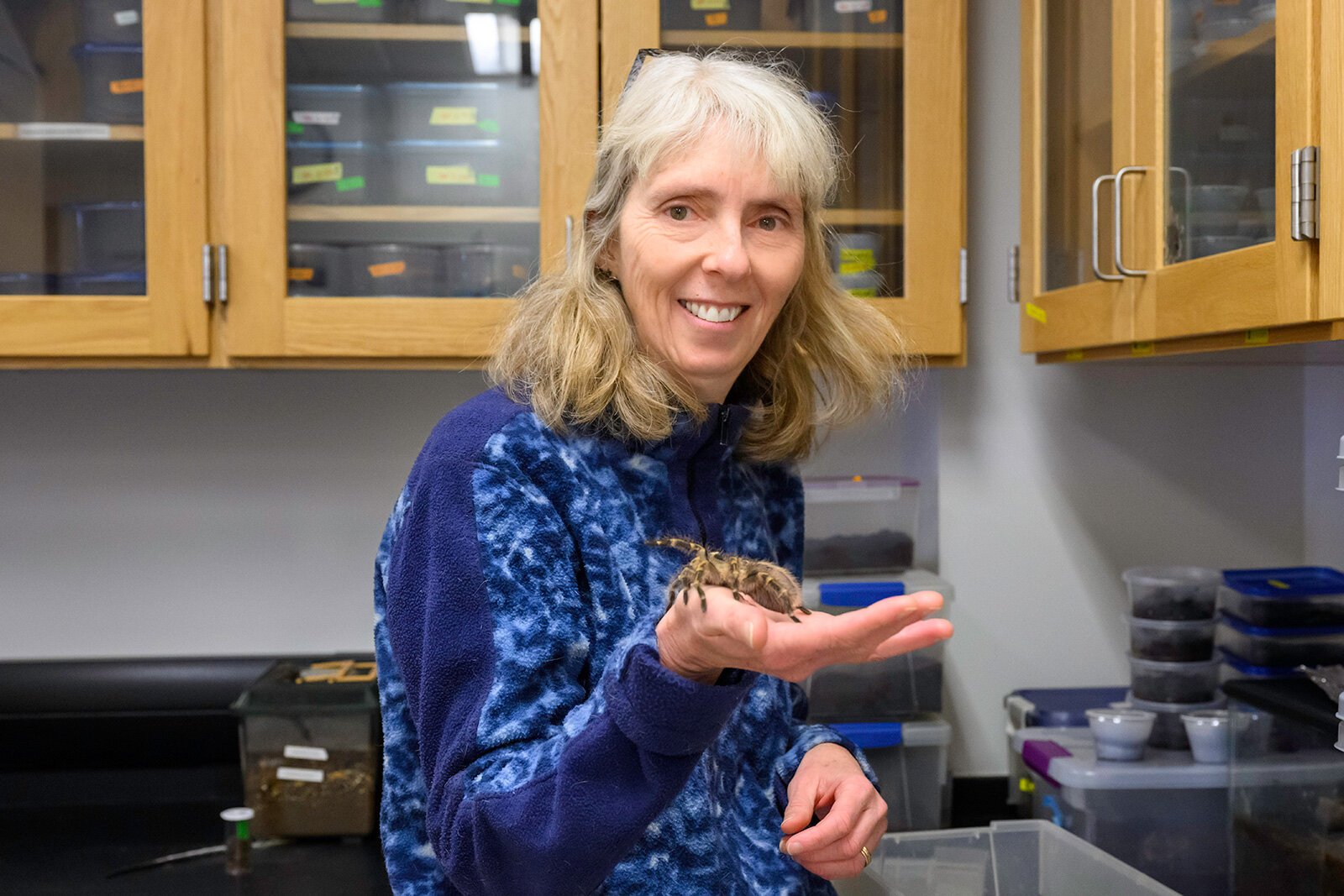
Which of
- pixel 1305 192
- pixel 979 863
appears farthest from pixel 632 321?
pixel 979 863

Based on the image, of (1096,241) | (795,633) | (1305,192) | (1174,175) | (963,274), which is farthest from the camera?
(963,274)

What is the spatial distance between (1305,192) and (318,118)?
138 cm

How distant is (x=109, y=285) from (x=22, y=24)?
438mm

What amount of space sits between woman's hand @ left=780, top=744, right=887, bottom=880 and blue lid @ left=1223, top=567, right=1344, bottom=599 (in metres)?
0.85

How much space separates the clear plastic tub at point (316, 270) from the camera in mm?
1775

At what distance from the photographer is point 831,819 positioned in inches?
37.0

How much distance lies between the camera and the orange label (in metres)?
1.80

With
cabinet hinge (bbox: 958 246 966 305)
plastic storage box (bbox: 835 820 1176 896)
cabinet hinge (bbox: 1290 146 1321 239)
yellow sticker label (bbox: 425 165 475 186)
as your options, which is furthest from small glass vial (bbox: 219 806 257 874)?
cabinet hinge (bbox: 1290 146 1321 239)

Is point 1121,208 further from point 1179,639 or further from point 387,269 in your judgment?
point 387,269

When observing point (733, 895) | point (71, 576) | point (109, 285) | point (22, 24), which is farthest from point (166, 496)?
point (733, 895)

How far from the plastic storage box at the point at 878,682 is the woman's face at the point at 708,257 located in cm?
94

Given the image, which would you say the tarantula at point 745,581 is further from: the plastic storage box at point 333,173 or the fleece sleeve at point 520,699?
the plastic storage box at point 333,173

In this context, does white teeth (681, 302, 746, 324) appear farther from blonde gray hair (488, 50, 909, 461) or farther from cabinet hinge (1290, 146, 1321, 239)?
cabinet hinge (1290, 146, 1321, 239)

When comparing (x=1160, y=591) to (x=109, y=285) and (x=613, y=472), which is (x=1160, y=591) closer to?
(x=613, y=472)
